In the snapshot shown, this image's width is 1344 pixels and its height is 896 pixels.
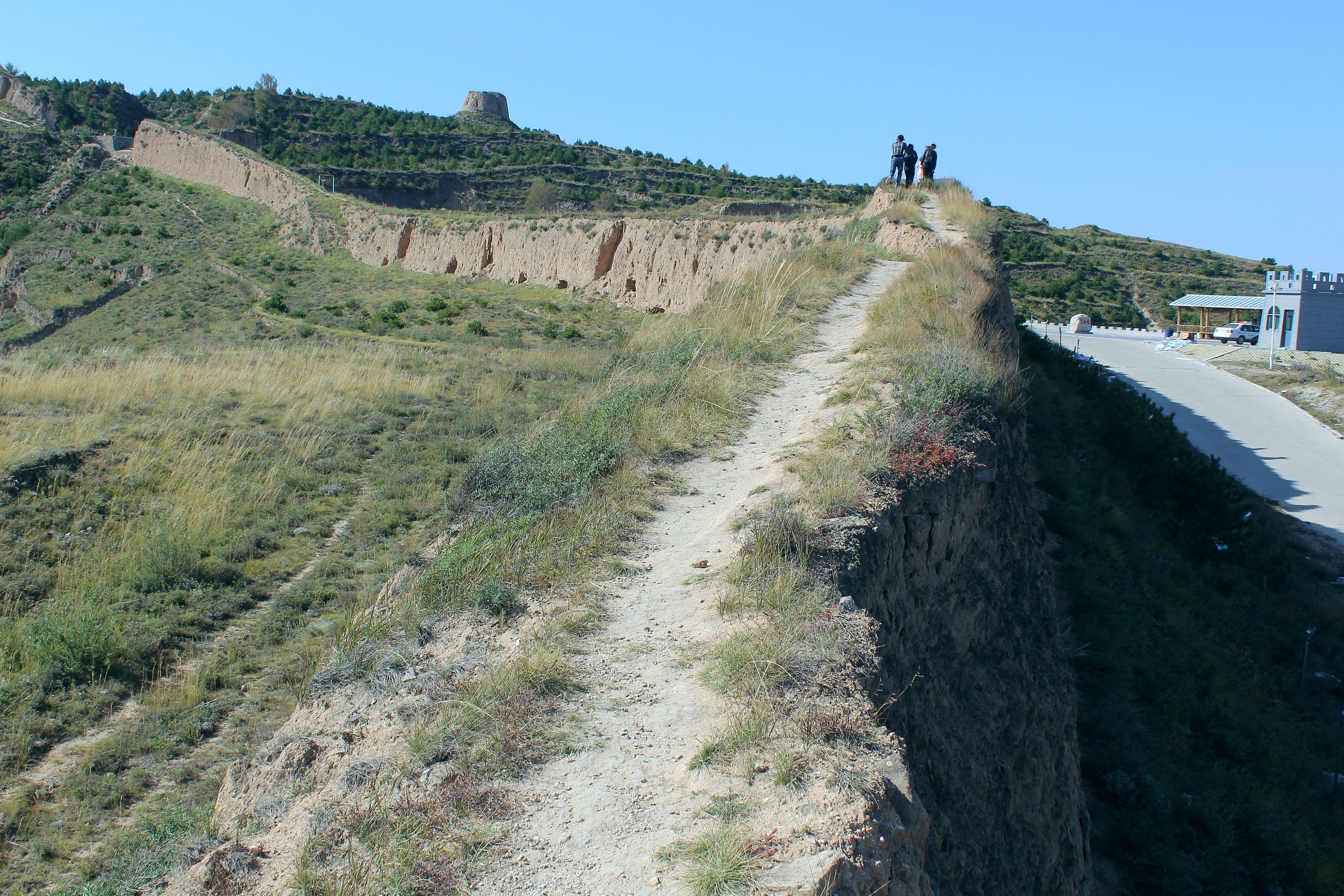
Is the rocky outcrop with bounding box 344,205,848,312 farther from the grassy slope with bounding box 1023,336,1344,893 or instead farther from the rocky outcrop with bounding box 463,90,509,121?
the rocky outcrop with bounding box 463,90,509,121

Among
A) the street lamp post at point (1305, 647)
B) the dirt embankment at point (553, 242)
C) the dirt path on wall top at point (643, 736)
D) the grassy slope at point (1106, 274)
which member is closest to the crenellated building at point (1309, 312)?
the grassy slope at point (1106, 274)

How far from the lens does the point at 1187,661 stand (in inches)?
468

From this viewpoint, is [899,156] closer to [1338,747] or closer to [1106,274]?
[1338,747]

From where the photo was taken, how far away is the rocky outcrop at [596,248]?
22.8 m

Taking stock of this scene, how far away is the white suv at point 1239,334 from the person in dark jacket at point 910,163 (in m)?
32.5

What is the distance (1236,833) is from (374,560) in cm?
881

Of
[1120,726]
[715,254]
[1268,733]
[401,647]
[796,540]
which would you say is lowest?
[1268,733]

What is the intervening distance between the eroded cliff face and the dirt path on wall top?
823mm

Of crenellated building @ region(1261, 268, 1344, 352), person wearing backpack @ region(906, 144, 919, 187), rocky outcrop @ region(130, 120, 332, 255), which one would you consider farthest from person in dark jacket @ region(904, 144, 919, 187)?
crenellated building @ region(1261, 268, 1344, 352)

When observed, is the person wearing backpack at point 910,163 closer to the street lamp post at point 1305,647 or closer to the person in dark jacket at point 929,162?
the person in dark jacket at point 929,162

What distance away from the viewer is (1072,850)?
6.95 m

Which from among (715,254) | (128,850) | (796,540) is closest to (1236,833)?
(796,540)

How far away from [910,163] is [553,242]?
37.3 ft

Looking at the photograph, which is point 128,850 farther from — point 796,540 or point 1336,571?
point 1336,571
